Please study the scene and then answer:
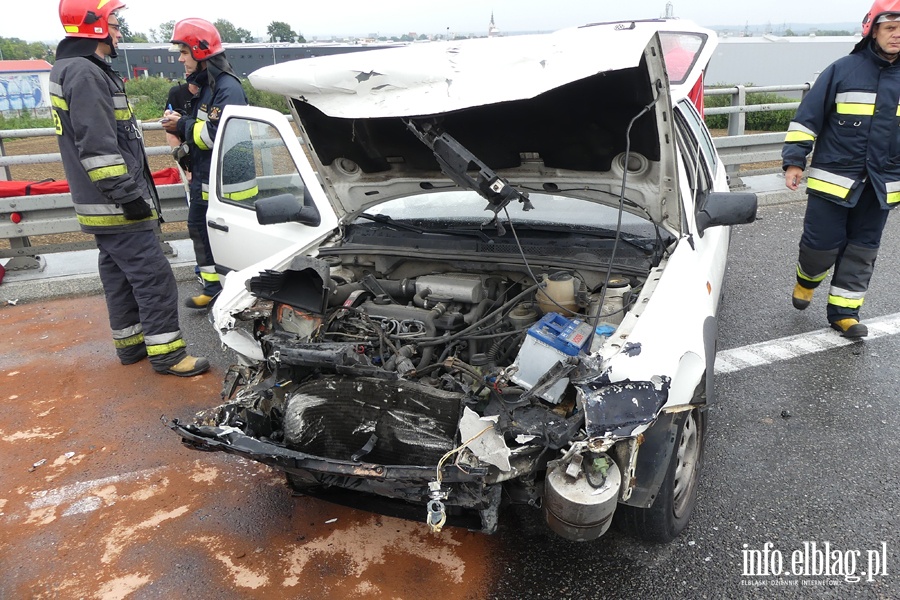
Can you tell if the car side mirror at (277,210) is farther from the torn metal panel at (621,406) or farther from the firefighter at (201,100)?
the torn metal panel at (621,406)

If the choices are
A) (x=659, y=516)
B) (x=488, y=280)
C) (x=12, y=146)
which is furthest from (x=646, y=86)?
(x=12, y=146)

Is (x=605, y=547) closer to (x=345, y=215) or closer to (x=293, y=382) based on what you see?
(x=293, y=382)

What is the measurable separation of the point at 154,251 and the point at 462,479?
3.11m

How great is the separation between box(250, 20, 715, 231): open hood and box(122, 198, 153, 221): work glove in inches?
51.1

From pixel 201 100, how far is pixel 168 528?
3.44 meters

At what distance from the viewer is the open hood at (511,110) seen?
2.35 metres

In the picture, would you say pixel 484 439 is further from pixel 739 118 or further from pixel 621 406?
pixel 739 118

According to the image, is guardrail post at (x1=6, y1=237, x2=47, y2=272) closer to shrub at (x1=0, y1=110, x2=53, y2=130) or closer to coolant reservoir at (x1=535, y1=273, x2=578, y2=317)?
coolant reservoir at (x1=535, y1=273, x2=578, y2=317)

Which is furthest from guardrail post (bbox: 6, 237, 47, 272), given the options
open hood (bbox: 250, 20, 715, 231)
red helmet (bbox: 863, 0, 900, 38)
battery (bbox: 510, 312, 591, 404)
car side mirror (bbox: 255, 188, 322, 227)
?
red helmet (bbox: 863, 0, 900, 38)

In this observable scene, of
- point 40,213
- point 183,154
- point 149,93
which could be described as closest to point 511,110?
point 183,154

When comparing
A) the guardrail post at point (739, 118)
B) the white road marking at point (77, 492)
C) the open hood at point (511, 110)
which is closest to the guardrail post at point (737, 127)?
the guardrail post at point (739, 118)

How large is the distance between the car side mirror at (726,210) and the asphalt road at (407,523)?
1150 mm

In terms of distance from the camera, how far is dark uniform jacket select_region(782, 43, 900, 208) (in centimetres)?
399

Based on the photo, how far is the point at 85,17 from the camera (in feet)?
12.7
